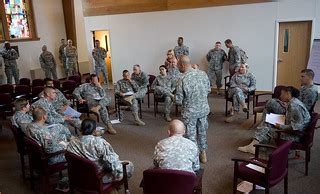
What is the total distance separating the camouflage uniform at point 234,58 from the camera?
7.90 meters

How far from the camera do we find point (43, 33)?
1214 cm

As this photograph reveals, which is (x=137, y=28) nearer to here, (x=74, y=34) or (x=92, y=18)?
(x=92, y=18)

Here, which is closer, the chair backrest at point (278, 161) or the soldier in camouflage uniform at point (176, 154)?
the soldier in camouflage uniform at point (176, 154)

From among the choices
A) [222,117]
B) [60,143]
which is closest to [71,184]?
[60,143]

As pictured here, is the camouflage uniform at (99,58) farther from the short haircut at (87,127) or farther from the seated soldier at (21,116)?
the short haircut at (87,127)

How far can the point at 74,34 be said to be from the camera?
42.1 feet

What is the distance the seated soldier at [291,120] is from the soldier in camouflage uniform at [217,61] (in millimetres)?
3994

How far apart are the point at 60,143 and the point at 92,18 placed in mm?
7837

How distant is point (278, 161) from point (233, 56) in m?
5.31

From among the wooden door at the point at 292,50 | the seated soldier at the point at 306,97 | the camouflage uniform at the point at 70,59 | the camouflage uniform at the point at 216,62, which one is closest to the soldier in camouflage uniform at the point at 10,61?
the camouflage uniform at the point at 70,59

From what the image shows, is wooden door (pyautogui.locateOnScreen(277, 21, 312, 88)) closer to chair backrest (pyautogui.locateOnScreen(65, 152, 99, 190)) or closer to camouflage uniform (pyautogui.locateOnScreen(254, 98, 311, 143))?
camouflage uniform (pyautogui.locateOnScreen(254, 98, 311, 143))

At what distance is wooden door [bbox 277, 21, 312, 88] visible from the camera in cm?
757

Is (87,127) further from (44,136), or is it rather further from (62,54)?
(62,54)

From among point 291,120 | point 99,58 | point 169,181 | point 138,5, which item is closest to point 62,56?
point 99,58
